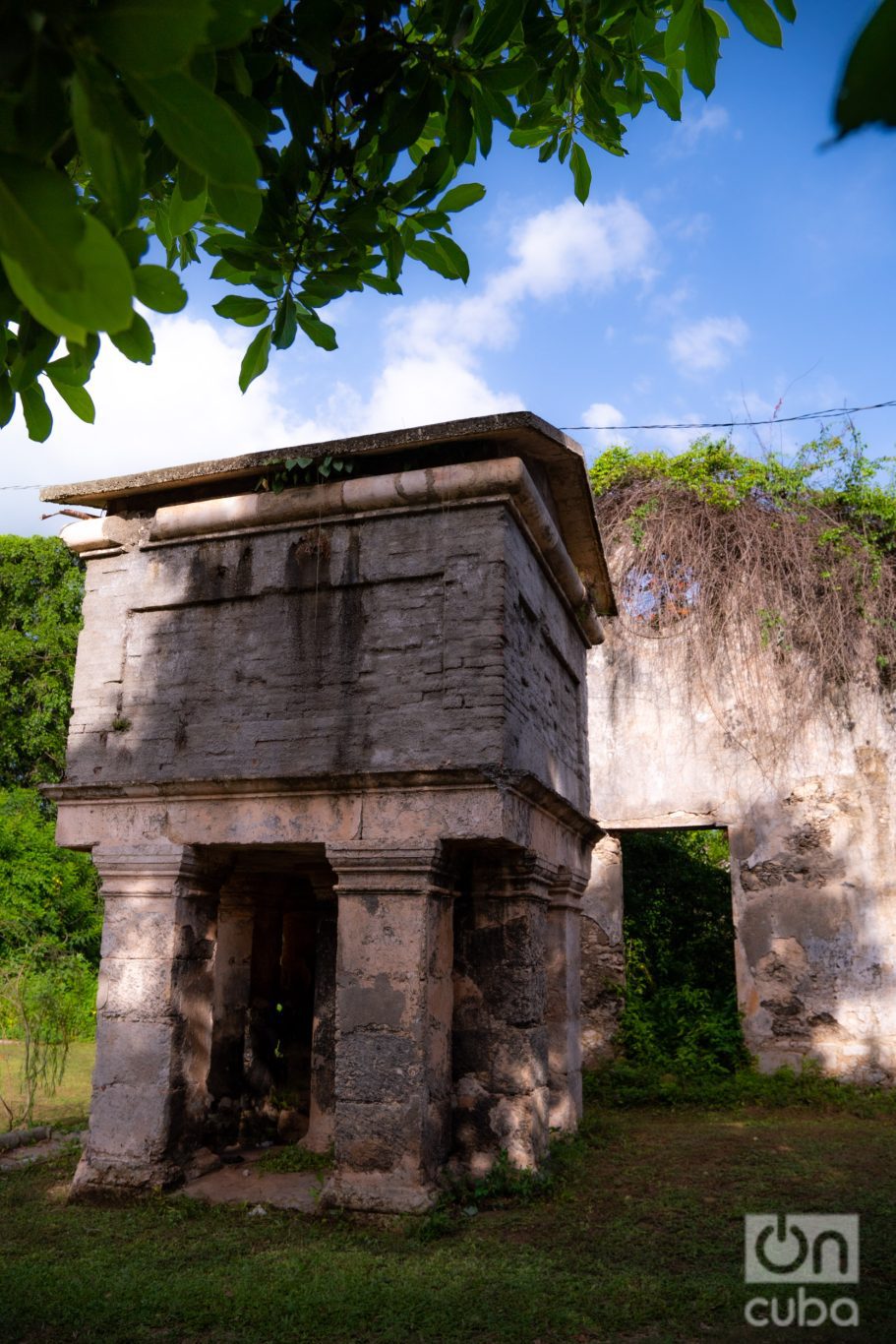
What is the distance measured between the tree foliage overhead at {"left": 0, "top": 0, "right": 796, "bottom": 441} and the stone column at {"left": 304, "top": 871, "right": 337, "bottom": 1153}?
5.35m

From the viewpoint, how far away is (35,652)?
16.0 m

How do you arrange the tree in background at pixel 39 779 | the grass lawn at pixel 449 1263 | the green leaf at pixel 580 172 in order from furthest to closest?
1. the tree in background at pixel 39 779
2. the grass lawn at pixel 449 1263
3. the green leaf at pixel 580 172

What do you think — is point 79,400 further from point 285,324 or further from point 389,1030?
point 389,1030

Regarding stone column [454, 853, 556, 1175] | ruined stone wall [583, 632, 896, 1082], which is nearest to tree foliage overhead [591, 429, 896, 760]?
ruined stone wall [583, 632, 896, 1082]

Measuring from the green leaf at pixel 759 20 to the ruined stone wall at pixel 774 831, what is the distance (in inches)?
335

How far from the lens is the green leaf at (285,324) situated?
2361 millimetres

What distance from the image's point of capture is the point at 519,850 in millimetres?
5816

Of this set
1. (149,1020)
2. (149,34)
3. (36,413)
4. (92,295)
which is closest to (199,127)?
(149,34)

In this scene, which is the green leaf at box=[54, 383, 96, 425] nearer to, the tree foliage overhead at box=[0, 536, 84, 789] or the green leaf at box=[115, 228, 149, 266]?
the green leaf at box=[115, 228, 149, 266]

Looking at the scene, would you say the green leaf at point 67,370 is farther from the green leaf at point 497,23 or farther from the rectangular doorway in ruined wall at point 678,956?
the rectangular doorway in ruined wall at point 678,956

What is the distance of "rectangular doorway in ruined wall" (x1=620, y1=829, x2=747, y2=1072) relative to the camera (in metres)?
9.41

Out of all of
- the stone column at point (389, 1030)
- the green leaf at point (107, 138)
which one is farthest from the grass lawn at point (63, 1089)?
the green leaf at point (107, 138)

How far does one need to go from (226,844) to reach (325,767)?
788 mm

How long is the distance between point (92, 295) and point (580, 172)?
2133 millimetres
